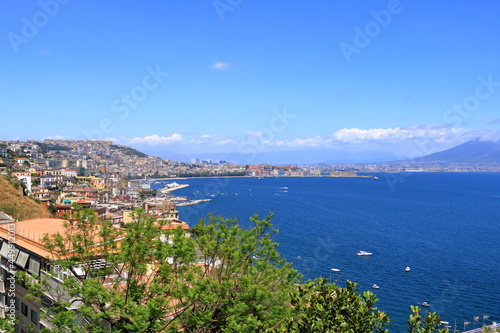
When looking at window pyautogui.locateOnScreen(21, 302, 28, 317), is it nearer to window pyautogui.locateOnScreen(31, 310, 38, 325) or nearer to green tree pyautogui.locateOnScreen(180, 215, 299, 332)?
window pyautogui.locateOnScreen(31, 310, 38, 325)

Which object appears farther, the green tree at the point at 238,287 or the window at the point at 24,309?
the window at the point at 24,309

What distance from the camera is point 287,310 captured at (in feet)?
16.4

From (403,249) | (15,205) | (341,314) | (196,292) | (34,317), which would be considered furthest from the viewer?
(403,249)

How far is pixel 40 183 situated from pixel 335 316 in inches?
1700

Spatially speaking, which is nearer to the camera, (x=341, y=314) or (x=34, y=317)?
(x=341, y=314)

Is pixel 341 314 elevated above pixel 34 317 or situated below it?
above

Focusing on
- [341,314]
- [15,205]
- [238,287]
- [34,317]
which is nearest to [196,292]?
[238,287]

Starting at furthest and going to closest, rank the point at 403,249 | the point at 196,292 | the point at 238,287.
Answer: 1. the point at 403,249
2. the point at 238,287
3. the point at 196,292

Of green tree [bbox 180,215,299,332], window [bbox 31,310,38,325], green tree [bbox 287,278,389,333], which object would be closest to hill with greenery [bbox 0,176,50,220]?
window [bbox 31,310,38,325]

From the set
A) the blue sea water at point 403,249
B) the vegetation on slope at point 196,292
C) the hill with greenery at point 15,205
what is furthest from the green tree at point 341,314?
the hill with greenery at point 15,205

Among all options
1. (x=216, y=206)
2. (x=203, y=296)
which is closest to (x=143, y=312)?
(x=203, y=296)

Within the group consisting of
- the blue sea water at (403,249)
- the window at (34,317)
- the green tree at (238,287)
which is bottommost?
the blue sea water at (403,249)

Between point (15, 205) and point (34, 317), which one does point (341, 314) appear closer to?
point (34, 317)

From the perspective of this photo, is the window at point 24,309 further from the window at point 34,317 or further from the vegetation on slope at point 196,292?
the vegetation on slope at point 196,292
